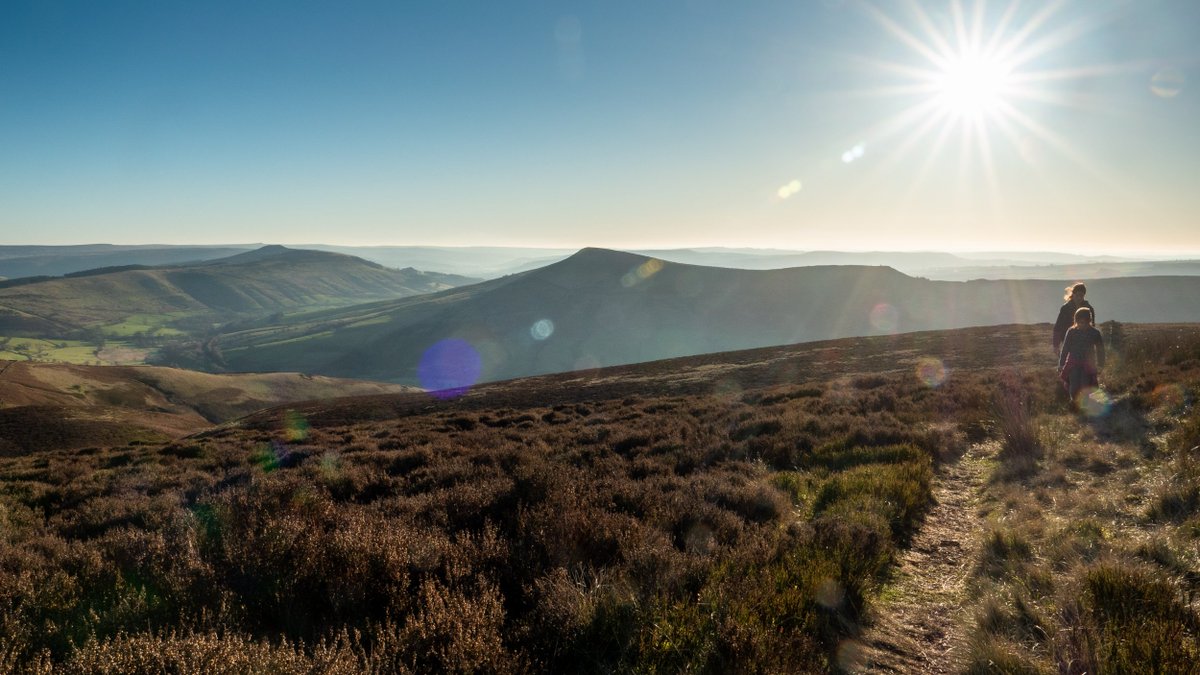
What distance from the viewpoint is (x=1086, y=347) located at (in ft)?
32.2

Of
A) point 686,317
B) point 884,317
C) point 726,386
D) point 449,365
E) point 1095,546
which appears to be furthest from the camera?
point 686,317

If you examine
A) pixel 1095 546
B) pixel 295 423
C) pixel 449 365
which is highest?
pixel 1095 546

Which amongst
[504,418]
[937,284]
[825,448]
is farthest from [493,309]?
[825,448]

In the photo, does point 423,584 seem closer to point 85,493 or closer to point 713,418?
point 85,493

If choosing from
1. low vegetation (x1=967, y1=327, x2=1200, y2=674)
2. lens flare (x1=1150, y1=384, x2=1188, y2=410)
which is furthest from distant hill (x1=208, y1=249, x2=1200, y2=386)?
low vegetation (x1=967, y1=327, x2=1200, y2=674)

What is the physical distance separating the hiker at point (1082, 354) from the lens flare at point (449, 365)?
142 meters

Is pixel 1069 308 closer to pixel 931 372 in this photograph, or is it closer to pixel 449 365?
pixel 931 372

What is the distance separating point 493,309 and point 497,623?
197553 millimetres

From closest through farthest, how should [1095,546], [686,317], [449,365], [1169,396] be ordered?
[1095,546], [1169,396], [449,365], [686,317]

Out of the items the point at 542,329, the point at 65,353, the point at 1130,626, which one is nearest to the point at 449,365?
the point at 542,329

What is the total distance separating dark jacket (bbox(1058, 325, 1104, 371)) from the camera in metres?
9.73

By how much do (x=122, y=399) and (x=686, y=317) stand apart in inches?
5750

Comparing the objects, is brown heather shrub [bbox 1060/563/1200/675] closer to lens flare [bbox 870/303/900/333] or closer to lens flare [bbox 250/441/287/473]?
lens flare [bbox 250/441/287/473]

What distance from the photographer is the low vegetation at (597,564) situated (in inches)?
115
